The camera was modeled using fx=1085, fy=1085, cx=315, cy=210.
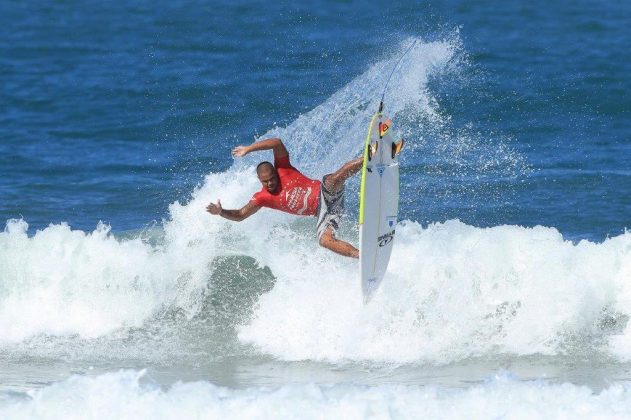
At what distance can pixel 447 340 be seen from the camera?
32.0 feet

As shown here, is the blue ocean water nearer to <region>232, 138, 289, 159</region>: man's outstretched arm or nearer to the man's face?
<region>232, 138, 289, 159</region>: man's outstretched arm

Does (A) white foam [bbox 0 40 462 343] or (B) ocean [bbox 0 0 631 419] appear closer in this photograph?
(B) ocean [bbox 0 0 631 419]

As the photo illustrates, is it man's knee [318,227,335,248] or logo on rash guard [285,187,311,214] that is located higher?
logo on rash guard [285,187,311,214]

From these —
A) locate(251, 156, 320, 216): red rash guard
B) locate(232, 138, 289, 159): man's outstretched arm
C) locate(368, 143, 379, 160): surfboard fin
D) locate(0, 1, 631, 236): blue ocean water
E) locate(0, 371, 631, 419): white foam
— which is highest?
locate(0, 1, 631, 236): blue ocean water

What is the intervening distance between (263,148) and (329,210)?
0.86 meters

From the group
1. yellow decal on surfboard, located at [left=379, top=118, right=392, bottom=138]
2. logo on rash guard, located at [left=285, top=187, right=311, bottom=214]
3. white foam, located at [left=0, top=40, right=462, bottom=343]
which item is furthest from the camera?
white foam, located at [left=0, top=40, right=462, bottom=343]

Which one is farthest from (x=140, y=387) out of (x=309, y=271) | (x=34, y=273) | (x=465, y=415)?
(x=34, y=273)

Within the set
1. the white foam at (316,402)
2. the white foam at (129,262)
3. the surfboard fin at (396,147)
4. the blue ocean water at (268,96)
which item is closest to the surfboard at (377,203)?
the surfboard fin at (396,147)

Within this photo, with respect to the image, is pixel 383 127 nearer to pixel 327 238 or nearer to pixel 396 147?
pixel 396 147

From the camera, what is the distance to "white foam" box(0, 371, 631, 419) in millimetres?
7492

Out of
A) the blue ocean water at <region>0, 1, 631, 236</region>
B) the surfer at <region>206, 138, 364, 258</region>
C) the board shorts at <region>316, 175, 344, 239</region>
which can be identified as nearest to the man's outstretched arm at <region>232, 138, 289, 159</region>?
the surfer at <region>206, 138, 364, 258</region>

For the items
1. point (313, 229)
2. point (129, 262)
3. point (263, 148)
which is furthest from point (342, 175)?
point (129, 262)

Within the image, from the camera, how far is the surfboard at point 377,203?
9406mm

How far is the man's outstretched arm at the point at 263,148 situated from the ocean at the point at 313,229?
1.32 m
